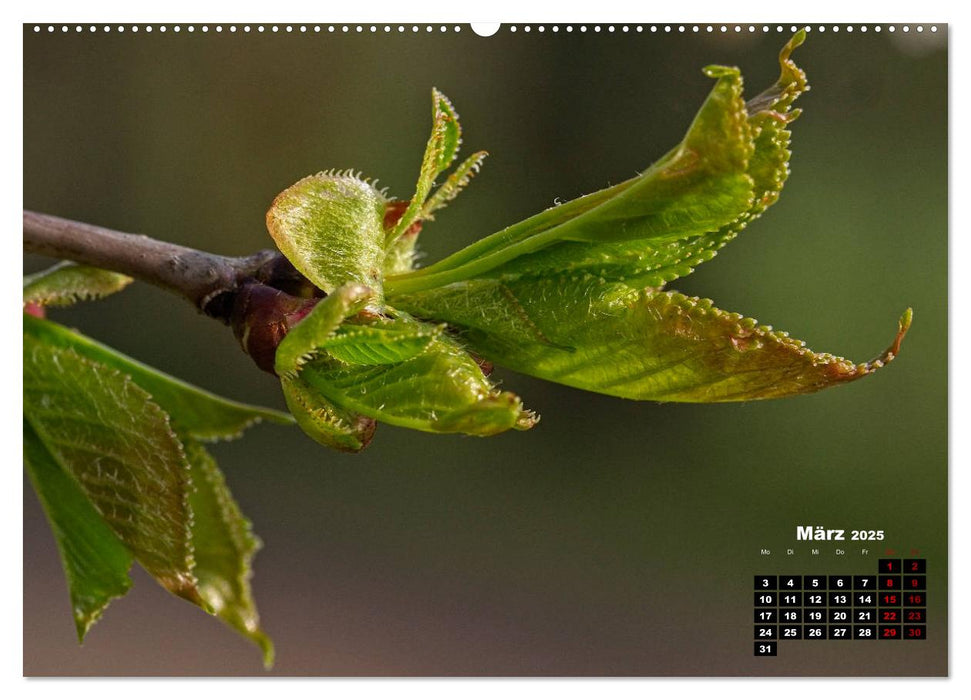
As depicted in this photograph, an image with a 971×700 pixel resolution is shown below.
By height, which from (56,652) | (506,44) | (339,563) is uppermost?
(506,44)

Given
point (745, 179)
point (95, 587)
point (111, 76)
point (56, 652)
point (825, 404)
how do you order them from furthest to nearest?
point (825, 404) → point (111, 76) → point (56, 652) → point (95, 587) → point (745, 179)

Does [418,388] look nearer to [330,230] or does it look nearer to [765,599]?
[330,230]

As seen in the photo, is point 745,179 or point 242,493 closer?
point 745,179

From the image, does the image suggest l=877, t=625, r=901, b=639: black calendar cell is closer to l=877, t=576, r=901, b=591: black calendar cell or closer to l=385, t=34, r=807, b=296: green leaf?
l=877, t=576, r=901, b=591: black calendar cell

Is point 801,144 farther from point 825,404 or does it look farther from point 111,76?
point 111,76

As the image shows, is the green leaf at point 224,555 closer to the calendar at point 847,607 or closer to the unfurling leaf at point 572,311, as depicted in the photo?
the unfurling leaf at point 572,311

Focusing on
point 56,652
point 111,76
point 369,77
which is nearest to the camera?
point 56,652

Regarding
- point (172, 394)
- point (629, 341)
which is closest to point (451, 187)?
point (629, 341)

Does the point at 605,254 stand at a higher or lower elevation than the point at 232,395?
lower

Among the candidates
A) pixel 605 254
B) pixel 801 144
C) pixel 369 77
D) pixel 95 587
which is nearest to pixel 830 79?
pixel 801 144
